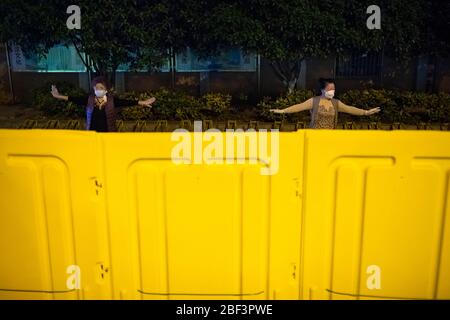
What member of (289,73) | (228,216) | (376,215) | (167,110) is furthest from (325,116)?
(289,73)

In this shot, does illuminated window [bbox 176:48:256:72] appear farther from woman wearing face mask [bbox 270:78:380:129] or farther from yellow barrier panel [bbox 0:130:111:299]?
yellow barrier panel [bbox 0:130:111:299]

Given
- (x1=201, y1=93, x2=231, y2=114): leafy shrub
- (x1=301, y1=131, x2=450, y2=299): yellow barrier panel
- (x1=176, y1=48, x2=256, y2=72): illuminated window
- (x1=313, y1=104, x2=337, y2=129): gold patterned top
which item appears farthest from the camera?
(x1=176, y1=48, x2=256, y2=72): illuminated window

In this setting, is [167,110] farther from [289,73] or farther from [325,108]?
[325,108]

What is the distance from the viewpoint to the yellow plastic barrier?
9.99ft

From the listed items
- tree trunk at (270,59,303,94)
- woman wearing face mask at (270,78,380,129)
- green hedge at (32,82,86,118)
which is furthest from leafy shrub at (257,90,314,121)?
woman wearing face mask at (270,78,380,129)

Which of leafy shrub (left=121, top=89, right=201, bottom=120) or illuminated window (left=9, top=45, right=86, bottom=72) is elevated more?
illuminated window (left=9, top=45, right=86, bottom=72)

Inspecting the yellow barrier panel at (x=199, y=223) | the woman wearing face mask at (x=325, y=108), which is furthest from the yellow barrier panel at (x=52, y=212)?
the woman wearing face mask at (x=325, y=108)

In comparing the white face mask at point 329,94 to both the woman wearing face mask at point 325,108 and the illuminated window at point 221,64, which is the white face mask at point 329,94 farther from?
the illuminated window at point 221,64

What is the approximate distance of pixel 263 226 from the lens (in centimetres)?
314

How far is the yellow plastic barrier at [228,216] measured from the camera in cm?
304

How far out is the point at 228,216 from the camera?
3137 millimetres

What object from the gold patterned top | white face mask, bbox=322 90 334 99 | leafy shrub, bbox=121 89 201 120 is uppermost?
white face mask, bbox=322 90 334 99
